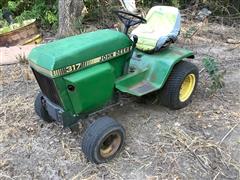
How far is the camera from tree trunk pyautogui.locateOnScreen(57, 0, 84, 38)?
19.2ft

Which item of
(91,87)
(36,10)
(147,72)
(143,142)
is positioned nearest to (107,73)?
(91,87)

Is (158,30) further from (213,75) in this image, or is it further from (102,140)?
(102,140)

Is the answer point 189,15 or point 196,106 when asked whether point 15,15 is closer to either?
point 189,15

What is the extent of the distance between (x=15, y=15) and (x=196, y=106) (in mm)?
4299

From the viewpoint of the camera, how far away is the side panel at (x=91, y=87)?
318 cm

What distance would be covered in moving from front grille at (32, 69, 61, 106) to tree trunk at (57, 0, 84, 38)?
2601 mm

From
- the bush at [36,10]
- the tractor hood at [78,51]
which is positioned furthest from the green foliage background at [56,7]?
the tractor hood at [78,51]

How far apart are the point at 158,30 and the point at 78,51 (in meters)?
1.05

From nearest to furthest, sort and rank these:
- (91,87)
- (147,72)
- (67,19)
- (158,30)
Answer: (91,87) < (147,72) < (158,30) < (67,19)

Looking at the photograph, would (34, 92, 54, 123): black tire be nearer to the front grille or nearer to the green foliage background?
the front grille

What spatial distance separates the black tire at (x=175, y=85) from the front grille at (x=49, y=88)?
3.59 ft

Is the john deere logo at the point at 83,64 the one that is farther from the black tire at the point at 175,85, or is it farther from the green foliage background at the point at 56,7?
the green foliage background at the point at 56,7

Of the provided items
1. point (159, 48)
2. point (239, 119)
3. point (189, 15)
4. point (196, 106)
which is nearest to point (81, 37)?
point (159, 48)

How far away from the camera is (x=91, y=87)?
3.27 m
